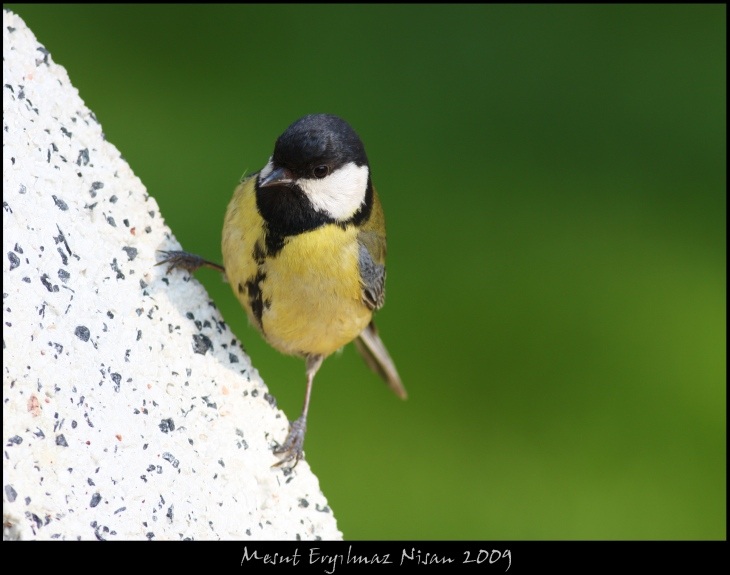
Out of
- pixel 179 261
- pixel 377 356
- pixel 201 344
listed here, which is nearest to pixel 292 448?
pixel 201 344

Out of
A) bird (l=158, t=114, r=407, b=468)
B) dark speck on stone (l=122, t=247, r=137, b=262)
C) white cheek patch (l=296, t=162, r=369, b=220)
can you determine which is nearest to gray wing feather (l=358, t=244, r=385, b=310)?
bird (l=158, t=114, r=407, b=468)

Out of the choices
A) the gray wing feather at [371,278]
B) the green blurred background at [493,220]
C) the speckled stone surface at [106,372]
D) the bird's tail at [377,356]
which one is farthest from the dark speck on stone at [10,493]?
the green blurred background at [493,220]

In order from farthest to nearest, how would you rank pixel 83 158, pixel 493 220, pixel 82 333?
1. pixel 493 220
2. pixel 83 158
3. pixel 82 333

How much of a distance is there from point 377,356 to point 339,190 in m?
0.75

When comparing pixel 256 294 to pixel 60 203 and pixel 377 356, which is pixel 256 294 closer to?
pixel 60 203

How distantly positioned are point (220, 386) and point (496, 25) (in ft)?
8.51

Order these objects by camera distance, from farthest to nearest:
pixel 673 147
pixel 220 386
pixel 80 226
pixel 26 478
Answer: pixel 673 147 → pixel 220 386 → pixel 80 226 → pixel 26 478

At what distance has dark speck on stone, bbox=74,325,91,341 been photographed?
1327 mm

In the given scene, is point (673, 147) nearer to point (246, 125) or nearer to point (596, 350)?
point (596, 350)

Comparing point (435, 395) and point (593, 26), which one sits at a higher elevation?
point (593, 26)

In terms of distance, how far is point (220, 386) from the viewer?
1528 millimetres

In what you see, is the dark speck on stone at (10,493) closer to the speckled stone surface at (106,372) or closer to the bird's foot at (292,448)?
the speckled stone surface at (106,372)

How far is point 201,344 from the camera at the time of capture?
154 cm

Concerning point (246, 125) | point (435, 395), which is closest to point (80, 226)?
point (435, 395)
